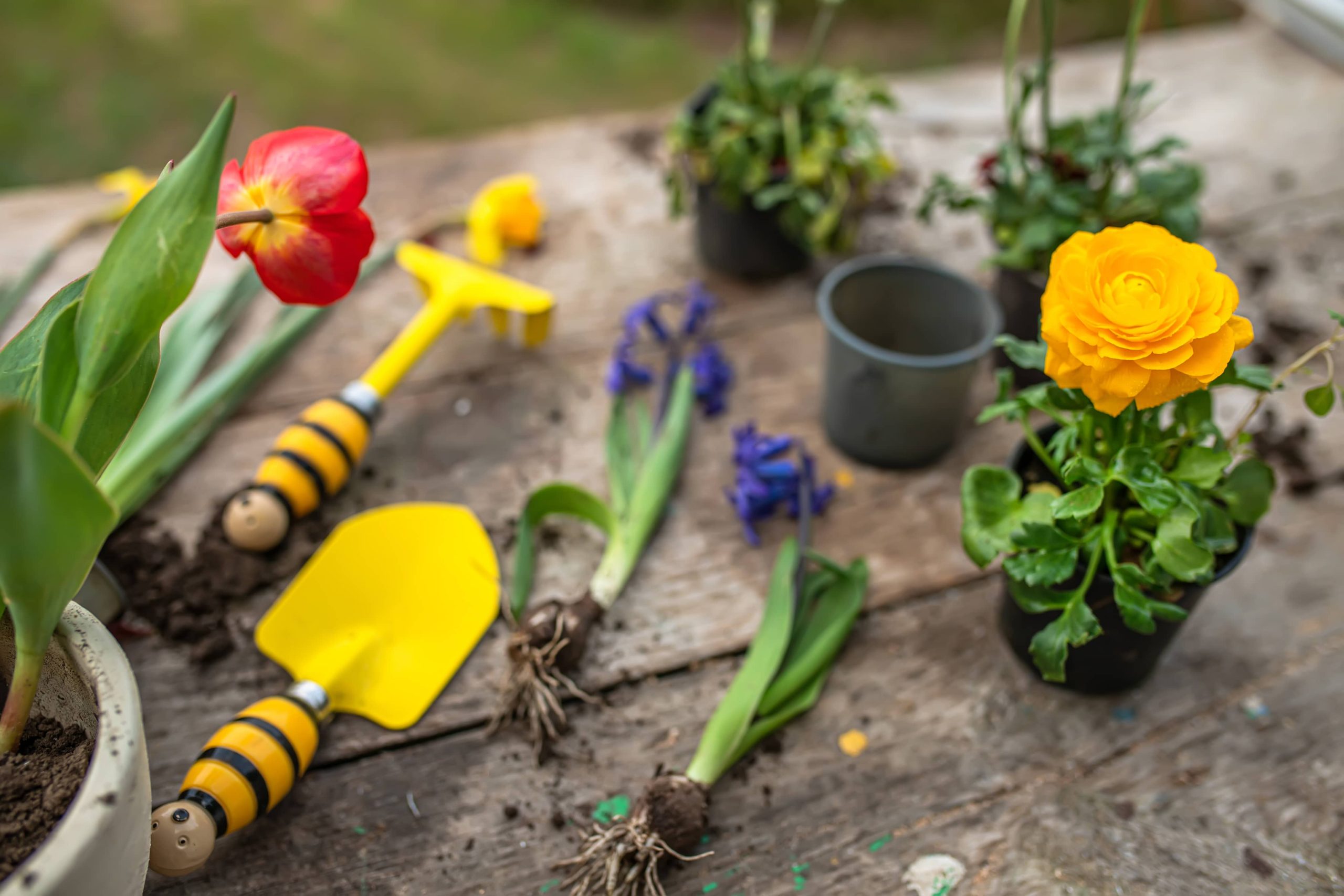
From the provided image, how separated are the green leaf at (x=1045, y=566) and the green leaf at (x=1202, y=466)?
93 mm

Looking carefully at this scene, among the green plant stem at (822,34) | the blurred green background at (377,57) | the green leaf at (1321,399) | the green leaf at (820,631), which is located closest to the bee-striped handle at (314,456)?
the green leaf at (820,631)

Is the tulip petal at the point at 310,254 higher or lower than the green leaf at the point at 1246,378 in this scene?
higher

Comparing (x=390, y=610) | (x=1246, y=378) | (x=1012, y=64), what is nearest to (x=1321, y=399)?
(x=1246, y=378)

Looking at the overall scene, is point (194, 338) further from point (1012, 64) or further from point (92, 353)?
point (1012, 64)

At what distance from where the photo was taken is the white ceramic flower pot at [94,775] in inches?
16.6

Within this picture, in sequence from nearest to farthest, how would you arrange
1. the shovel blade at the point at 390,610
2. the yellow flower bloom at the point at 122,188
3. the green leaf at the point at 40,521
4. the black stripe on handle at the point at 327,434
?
the green leaf at the point at 40,521 < the shovel blade at the point at 390,610 < the black stripe on handle at the point at 327,434 < the yellow flower bloom at the point at 122,188

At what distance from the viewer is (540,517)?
85 cm

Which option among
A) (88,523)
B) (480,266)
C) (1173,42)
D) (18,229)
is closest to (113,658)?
(88,523)

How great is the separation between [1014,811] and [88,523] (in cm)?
65

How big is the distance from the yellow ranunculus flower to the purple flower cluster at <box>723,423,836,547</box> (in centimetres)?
→ 34

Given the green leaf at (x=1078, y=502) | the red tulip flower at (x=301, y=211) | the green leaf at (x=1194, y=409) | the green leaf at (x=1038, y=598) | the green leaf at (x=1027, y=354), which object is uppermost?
the red tulip flower at (x=301, y=211)

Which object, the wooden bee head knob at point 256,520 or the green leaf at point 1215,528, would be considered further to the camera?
the wooden bee head knob at point 256,520

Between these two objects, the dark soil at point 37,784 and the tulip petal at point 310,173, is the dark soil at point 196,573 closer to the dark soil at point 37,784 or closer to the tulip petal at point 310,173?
→ the dark soil at point 37,784

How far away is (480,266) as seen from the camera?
1.16 metres
